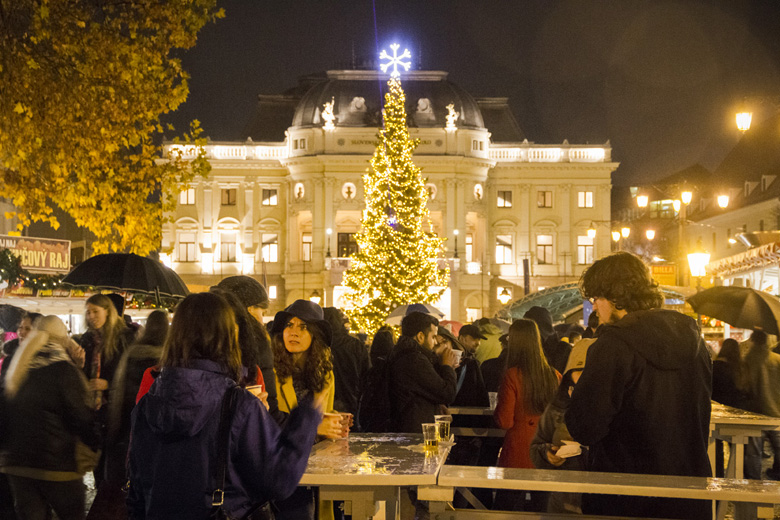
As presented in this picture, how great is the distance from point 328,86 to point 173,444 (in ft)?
173

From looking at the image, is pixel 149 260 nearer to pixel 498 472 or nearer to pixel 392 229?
pixel 498 472

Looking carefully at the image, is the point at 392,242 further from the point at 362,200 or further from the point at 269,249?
the point at 269,249

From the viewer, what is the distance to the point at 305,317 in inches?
197

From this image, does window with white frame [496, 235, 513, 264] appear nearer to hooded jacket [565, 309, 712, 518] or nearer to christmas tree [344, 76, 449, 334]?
christmas tree [344, 76, 449, 334]

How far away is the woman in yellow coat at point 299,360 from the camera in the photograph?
480 centimetres

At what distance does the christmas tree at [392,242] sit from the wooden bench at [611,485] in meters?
31.0

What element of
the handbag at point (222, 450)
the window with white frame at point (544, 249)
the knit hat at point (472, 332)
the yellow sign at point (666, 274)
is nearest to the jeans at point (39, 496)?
the handbag at point (222, 450)

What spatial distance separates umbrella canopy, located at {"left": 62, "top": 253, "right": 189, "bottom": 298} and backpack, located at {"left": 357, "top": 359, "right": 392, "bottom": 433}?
295 cm

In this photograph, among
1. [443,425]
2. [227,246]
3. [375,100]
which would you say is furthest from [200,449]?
[227,246]

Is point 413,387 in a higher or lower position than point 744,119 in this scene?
lower

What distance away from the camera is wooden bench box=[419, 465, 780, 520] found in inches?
150

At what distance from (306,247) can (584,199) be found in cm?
1718

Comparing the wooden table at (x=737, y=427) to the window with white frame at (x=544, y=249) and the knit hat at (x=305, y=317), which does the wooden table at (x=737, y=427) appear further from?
the window with white frame at (x=544, y=249)

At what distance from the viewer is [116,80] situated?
10.5 m
